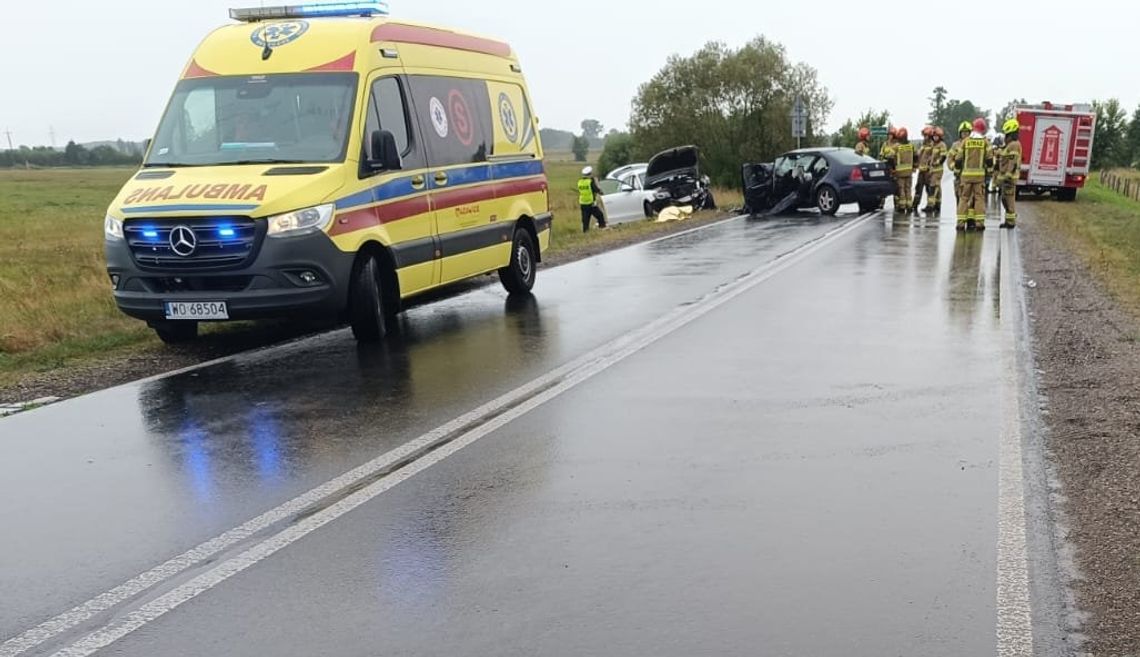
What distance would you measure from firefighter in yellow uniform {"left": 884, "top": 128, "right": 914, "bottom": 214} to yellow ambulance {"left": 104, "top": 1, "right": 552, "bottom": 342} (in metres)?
14.6

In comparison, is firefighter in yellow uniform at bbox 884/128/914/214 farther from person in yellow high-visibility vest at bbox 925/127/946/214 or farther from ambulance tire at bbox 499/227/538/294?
ambulance tire at bbox 499/227/538/294

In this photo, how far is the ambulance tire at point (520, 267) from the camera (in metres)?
12.1

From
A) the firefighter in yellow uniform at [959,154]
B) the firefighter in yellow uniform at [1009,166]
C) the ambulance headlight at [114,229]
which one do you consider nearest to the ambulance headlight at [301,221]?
the ambulance headlight at [114,229]

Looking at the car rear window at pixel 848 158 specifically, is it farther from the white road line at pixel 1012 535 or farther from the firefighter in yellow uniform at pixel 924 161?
the white road line at pixel 1012 535

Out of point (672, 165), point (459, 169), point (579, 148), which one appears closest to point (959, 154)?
point (672, 165)

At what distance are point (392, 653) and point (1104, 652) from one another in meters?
2.26

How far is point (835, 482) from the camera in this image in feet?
17.1

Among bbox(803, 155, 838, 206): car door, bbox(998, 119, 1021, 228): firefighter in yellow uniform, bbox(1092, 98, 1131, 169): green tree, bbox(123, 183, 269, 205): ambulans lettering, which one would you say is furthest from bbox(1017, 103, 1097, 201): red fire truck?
bbox(1092, 98, 1131, 169): green tree

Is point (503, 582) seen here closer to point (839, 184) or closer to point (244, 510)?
point (244, 510)

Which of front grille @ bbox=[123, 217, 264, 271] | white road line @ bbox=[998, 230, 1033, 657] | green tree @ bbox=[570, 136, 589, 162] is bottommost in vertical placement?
green tree @ bbox=[570, 136, 589, 162]

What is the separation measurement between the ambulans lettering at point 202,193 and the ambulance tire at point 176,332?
48.5 inches

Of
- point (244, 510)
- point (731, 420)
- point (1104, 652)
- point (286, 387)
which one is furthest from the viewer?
point (286, 387)


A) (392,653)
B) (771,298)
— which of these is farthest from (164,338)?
(392,653)

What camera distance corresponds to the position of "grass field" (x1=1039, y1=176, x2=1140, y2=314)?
1202 centimetres
